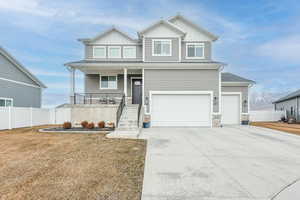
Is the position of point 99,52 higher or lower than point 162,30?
lower

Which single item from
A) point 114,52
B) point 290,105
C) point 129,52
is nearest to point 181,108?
point 129,52

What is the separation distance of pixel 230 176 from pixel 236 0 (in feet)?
57.7

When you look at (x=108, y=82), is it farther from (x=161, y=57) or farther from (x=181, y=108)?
(x=181, y=108)

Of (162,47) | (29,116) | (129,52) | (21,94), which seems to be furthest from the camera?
(129,52)

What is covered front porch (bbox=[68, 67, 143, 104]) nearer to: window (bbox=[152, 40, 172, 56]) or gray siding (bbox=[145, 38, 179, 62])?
gray siding (bbox=[145, 38, 179, 62])

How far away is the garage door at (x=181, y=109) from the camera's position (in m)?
13.6

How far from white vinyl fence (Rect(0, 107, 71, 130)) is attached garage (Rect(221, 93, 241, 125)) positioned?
14.5 metres

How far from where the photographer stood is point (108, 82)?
1573cm

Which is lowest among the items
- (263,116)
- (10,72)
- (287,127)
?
(287,127)

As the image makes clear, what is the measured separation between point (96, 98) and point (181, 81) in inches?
286

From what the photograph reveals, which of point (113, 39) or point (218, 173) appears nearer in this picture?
point (218, 173)

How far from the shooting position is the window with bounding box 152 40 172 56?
1501 centimetres

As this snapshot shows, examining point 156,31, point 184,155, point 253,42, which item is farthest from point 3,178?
point 253,42

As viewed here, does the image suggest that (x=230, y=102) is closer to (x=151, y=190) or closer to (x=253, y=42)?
(x=151, y=190)
